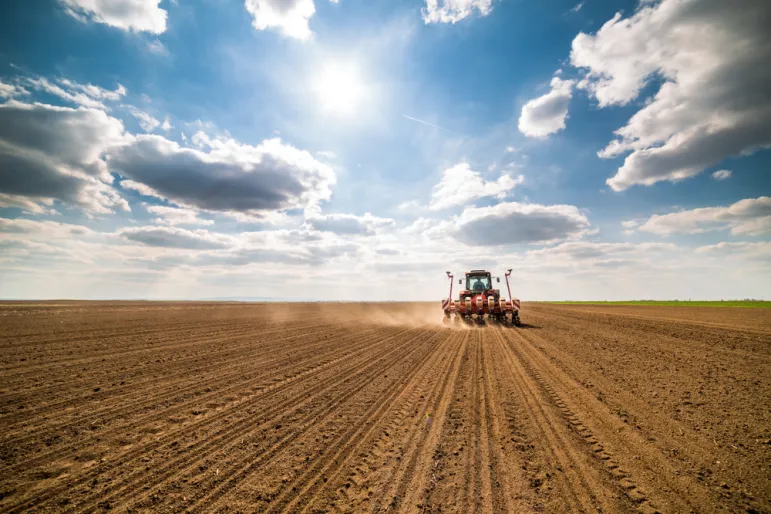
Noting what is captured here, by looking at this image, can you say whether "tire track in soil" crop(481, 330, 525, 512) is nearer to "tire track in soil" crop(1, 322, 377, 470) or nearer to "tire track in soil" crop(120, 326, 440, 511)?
"tire track in soil" crop(120, 326, 440, 511)

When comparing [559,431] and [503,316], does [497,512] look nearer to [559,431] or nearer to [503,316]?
[559,431]

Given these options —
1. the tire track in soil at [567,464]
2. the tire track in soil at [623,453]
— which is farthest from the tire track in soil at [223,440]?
the tire track in soil at [623,453]

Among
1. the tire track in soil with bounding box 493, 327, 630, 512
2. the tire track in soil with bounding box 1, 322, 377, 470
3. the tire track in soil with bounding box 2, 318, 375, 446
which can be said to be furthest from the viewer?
the tire track in soil with bounding box 2, 318, 375, 446

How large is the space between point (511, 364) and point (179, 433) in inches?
296

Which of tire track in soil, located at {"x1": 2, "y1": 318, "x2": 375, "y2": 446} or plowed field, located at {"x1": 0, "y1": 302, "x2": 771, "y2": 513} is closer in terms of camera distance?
plowed field, located at {"x1": 0, "y1": 302, "x2": 771, "y2": 513}

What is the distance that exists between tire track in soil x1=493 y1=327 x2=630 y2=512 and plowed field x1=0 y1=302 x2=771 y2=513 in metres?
0.02

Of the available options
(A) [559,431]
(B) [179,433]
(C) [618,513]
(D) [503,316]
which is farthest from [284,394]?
(D) [503,316]

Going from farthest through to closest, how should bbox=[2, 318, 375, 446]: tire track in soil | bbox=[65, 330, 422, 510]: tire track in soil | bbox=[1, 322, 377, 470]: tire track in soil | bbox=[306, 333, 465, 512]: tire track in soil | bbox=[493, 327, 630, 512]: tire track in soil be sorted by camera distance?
bbox=[2, 318, 375, 446]: tire track in soil
bbox=[1, 322, 377, 470]: tire track in soil
bbox=[65, 330, 422, 510]: tire track in soil
bbox=[306, 333, 465, 512]: tire track in soil
bbox=[493, 327, 630, 512]: tire track in soil

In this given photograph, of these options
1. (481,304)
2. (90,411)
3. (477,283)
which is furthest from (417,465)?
(477,283)

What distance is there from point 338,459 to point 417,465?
981mm

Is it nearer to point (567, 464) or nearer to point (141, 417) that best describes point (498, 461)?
point (567, 464)

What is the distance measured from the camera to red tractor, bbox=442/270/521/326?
18.8 metres

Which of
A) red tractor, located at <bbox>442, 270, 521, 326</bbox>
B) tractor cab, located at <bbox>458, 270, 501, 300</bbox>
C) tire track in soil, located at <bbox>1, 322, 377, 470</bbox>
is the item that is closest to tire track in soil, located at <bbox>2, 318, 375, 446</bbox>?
tire track in soil, located at <bbox>1, 322, 377, 470</bbox>

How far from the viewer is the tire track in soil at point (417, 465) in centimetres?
297
